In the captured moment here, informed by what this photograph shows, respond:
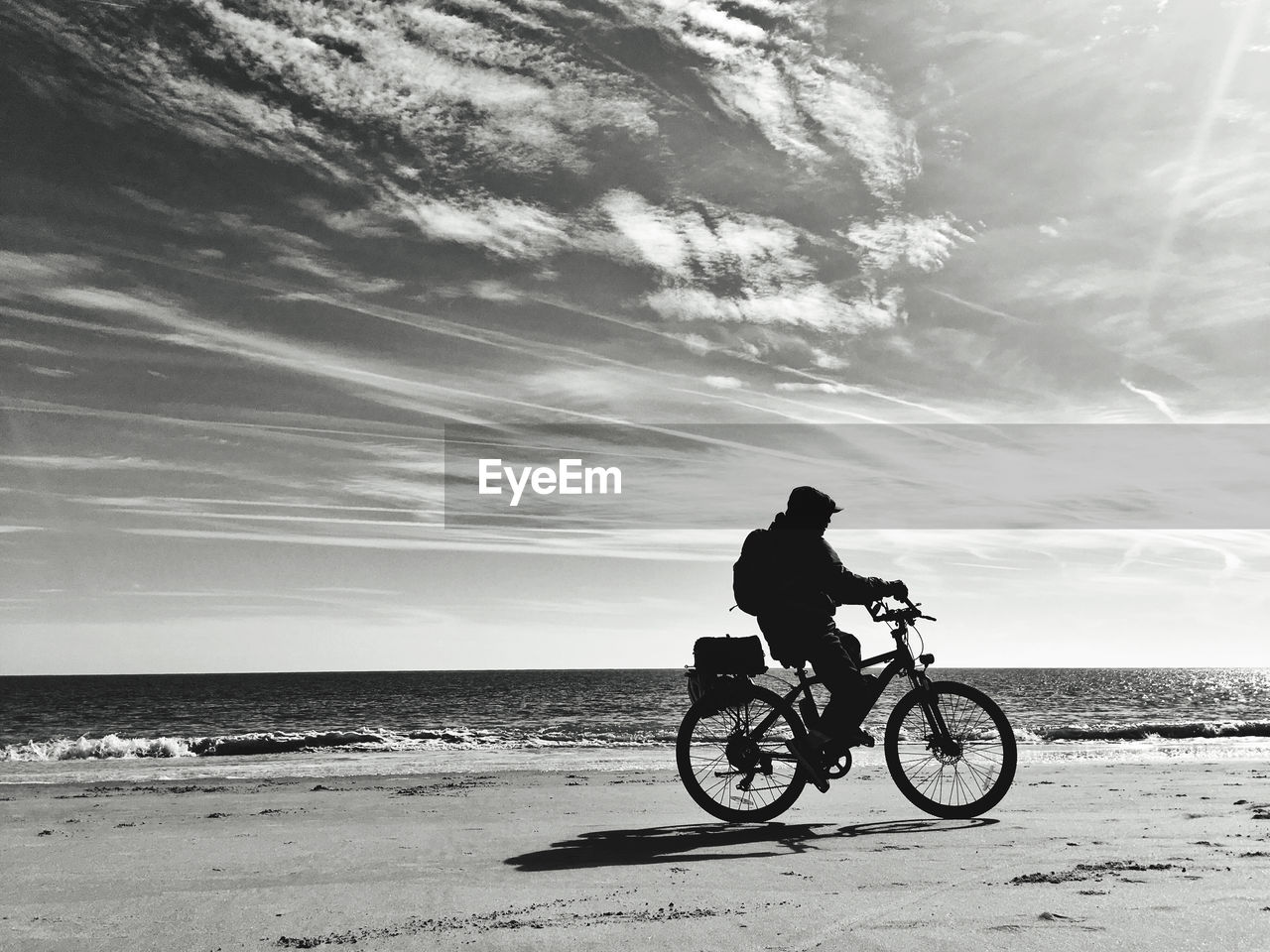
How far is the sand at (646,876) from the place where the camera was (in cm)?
345

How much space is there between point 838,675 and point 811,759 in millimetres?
587

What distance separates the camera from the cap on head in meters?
5.95

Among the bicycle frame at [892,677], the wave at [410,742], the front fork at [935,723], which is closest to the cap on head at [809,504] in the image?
the bicycle frame at [892,677]

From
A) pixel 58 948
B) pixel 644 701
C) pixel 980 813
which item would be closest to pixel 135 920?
pixel 58 948

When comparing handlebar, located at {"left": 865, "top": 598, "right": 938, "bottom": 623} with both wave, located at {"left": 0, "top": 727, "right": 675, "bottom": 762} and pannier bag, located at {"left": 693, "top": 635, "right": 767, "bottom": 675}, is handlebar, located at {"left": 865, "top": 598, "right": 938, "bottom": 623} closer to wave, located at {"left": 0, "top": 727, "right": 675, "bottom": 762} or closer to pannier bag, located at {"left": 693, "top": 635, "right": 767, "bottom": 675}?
pannier bag, located at {"left": 693, "top": 635, "right": 767, "bottom": 675}

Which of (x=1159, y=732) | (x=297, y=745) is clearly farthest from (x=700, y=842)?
(x=1159, y=732)

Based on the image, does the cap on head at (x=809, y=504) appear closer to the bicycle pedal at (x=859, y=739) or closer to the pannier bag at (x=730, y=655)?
the pannier bag at (x=730, y=655)

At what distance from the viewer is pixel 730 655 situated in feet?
19.9

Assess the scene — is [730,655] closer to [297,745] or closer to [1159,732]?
[297,745]

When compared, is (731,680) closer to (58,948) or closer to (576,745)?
(58,948)

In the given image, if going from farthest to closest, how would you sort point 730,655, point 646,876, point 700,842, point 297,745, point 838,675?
1. point 297,745
2. point 730,655
3. point 838,675
4. point 700,842
5. point 646,876

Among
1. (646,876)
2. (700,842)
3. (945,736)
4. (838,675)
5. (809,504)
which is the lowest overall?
(700,842)

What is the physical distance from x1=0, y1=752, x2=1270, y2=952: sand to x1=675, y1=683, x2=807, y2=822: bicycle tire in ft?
0.59

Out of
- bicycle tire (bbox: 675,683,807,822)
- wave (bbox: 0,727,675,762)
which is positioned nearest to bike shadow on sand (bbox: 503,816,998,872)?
bicycle tire (bbox: 675,683,807,822)
